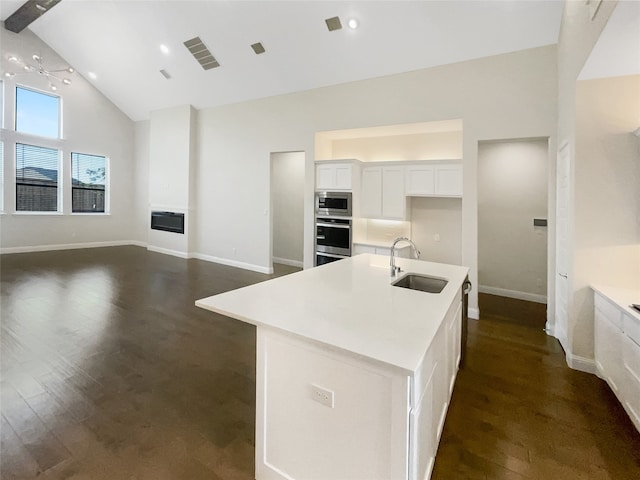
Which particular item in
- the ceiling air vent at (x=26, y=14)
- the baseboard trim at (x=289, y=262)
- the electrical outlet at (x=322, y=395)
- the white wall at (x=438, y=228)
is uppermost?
the ceiling air vent at (x=26, y=14)

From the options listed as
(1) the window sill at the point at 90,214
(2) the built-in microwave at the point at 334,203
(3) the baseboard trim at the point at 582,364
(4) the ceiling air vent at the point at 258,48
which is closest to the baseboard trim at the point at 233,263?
(2) the built-in microwave at the point at 334,203

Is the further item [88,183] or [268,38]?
[88,183]

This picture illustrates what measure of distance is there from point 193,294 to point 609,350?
4.83 meters

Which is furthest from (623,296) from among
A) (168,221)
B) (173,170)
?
(168,221)

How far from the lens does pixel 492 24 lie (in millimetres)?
3715

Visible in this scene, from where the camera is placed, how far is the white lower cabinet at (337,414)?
1174mm

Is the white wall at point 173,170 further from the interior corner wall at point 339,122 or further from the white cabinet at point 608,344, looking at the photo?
the white cabinet at point 608,344

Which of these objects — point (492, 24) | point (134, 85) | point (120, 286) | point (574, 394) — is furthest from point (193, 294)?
point (134, 85)

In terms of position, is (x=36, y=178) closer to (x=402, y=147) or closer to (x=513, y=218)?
(x=402, y=147)

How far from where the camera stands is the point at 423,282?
267cm

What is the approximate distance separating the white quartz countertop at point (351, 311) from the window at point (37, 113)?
9.11 metres

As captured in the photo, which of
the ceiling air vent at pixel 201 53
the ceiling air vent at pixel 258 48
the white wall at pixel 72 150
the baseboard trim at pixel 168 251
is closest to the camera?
the ceiling air vent at pixel 258 48

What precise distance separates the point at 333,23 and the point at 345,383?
188 inches

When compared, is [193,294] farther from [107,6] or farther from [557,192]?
[107,6]
